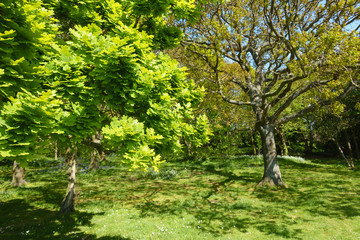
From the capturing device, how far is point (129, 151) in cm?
414

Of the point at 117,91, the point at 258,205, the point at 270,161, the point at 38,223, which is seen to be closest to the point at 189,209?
the point at 258,205

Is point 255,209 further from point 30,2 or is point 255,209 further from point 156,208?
point 30,2

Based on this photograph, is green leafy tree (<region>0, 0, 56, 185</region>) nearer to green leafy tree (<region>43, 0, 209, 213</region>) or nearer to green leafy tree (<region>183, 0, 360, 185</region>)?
green leafy tree (<region>43, 0, 209, 213</region>)

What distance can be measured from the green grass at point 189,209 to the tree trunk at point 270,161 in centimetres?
81

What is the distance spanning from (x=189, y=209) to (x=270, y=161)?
676cm

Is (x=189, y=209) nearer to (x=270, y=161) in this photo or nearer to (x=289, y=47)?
(x=270, y=161)

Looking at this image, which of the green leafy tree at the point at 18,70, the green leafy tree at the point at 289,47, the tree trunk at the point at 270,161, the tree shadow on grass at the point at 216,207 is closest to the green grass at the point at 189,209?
A: the tree shadow on grass at the point at 216,207

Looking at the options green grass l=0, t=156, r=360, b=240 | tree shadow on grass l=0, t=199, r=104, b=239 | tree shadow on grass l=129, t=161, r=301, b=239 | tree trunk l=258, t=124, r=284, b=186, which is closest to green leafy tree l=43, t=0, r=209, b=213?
green grass l=0, t=156, r=360, b=240

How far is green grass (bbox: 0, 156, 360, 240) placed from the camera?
7707mm

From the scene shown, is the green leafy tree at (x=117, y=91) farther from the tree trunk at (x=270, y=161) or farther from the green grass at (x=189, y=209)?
the tree trunk at (x=270, y=161)

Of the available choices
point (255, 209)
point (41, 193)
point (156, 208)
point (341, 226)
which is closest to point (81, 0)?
point (156, 208)

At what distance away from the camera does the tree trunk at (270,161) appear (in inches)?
543

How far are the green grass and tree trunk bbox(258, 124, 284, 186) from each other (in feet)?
2.67

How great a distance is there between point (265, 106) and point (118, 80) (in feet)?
34.6
